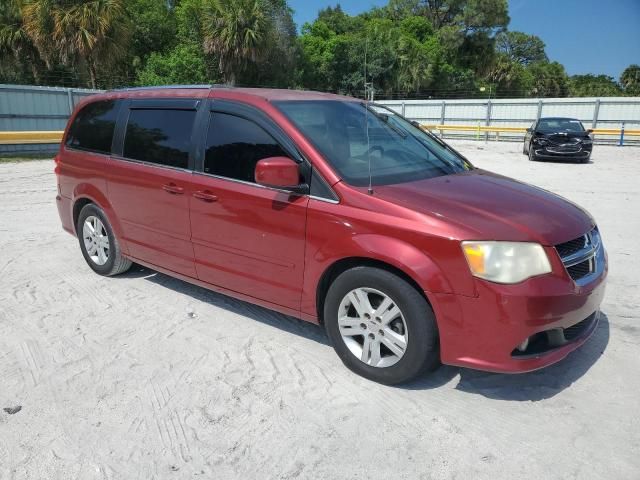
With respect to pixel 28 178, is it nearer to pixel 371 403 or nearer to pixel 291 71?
pixel 371 403

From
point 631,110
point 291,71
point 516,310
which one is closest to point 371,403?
point 516,310

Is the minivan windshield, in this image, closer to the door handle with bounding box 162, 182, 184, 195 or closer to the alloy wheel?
the door handle with bounding box 162, 182, 184, 195

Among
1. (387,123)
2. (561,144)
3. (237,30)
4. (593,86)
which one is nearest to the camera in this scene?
(387,123)

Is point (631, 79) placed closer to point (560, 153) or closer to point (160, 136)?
point (560, 153)

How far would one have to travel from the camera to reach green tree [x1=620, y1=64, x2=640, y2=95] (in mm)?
68706

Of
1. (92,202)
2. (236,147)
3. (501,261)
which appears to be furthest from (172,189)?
(501,261)

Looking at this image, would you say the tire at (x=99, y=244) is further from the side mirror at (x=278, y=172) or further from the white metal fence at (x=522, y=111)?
the white metal fence at (x=522, y=111)

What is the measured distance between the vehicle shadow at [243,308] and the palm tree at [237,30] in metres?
25.9

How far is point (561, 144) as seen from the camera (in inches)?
664

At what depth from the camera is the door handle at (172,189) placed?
4141 mm

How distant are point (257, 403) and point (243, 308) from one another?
1.45m

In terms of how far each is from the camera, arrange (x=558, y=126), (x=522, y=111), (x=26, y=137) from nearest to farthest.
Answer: (x=26, y=137)
(x=558, y=126)
(x=522, y=111)

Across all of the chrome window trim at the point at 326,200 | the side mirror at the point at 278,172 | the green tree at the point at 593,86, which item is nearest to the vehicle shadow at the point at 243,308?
the chrome window trim at the point at 326,200

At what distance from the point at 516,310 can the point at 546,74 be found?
3079 inches
